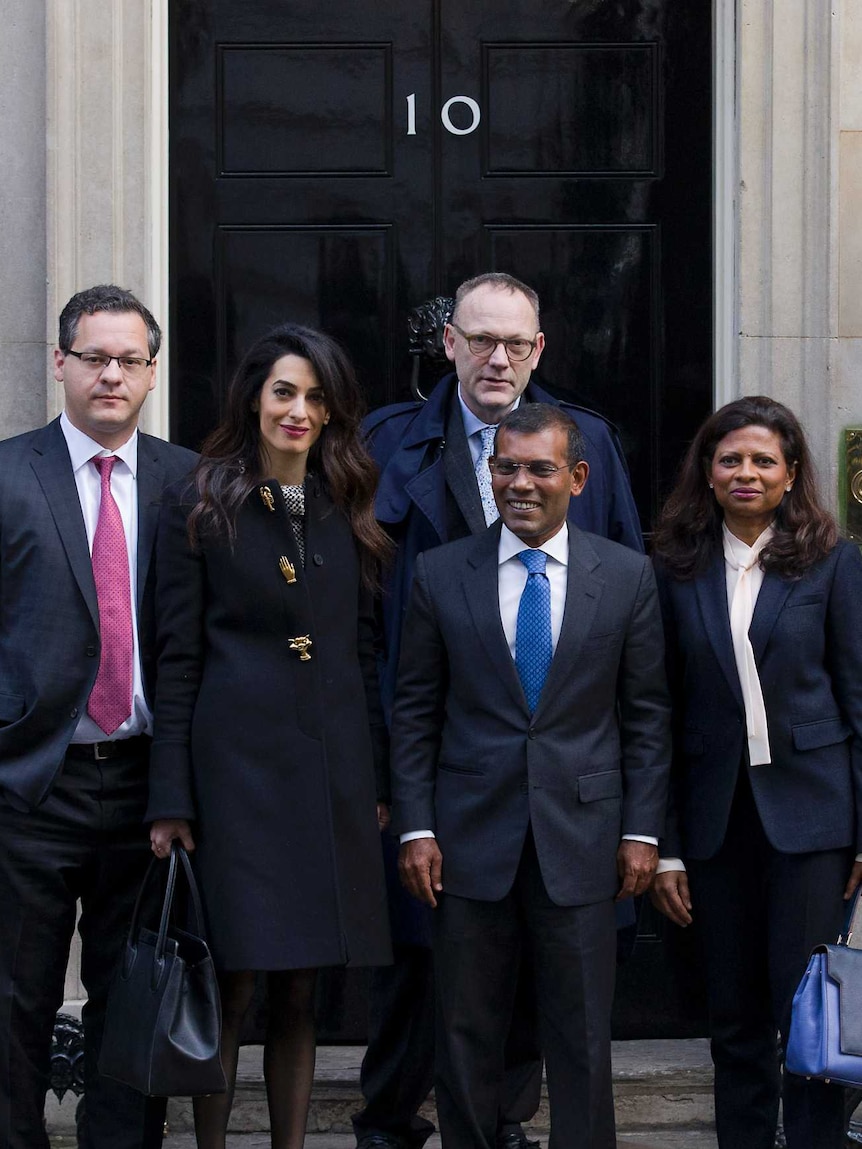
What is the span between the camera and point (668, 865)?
4.00 metres

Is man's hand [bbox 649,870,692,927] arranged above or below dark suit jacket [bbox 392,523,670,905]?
below

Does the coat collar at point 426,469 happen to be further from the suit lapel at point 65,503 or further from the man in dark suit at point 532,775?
the suit lapel at point 65,503

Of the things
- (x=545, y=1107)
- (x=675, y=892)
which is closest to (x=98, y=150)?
(x=675, y=892)

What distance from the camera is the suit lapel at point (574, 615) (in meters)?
3.83

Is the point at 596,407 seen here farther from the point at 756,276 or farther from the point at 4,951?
the point at 4,951

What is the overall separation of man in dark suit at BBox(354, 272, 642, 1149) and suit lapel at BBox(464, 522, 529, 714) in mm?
255

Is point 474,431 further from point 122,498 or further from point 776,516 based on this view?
point 122,498

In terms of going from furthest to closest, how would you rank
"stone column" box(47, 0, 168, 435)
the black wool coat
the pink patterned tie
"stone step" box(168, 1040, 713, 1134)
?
1. "stone step" box(168, 1040, 713, 1134)
2. "stone column" box(47, 0, 168, 435)
3. the pink patterned tie
4. the black wool coat

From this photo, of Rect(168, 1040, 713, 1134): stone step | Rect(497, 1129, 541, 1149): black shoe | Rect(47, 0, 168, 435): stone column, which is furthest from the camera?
Rect(168, 1040, 713, 1134): stone step

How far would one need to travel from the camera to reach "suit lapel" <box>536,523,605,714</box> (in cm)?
383

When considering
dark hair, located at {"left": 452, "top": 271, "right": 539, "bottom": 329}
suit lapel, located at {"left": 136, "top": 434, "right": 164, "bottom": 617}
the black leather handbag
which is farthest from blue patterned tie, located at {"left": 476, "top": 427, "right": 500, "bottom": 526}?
the black leather handbag

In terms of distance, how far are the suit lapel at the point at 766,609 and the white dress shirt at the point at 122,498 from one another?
4.75 feet

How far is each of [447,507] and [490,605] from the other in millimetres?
593

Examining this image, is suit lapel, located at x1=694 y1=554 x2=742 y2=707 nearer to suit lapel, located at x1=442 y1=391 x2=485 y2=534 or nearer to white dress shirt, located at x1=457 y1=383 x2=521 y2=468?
suit lapel, located at x1=442 y1=391 x2=485 y2=534
